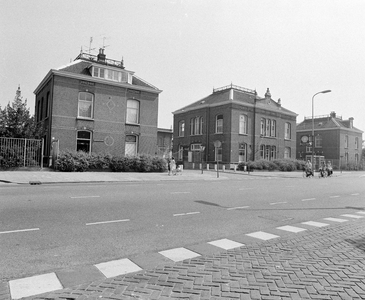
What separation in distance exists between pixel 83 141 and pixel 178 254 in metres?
24.1

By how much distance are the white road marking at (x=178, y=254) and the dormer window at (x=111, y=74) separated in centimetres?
2540

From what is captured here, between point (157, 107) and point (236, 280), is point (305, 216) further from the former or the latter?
point (157, 107)

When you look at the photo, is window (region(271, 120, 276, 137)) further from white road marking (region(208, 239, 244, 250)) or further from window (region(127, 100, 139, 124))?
white road marking (region(208, 239, 244, 250))

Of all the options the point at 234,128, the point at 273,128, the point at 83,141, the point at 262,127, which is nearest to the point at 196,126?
the point at 234,128

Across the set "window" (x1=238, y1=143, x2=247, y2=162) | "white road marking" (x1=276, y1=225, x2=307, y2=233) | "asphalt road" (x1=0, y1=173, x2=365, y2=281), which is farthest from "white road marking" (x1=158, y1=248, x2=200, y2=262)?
"window" (x1=238, y1=143, x2=247, y2=162)

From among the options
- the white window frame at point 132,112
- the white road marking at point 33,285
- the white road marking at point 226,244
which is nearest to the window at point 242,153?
the white window frame at point 132,112

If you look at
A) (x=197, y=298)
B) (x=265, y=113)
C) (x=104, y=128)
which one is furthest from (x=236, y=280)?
(x=265, y=113)

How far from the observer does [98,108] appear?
90.6 ft

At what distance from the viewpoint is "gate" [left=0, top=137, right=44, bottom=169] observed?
2144 centimetres

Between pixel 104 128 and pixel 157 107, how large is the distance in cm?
602

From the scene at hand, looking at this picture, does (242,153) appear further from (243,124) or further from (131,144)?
(131,144)

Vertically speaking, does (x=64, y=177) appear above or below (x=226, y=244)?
above

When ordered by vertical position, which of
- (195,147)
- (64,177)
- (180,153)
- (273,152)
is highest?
(195,147)

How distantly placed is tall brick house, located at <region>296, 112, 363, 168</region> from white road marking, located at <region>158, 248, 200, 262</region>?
54.5 m
